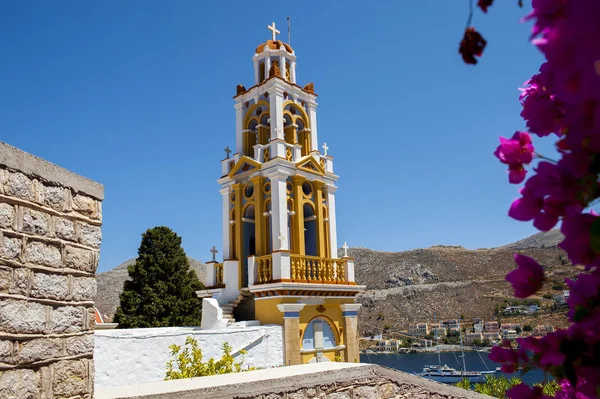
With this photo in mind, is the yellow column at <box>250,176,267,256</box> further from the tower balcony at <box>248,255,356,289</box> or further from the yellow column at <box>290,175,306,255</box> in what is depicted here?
the yellow column at <box>290,175,306,255</box>

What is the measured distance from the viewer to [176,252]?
21750 millimetres

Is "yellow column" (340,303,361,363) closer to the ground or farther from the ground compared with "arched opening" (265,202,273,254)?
closer to the ground

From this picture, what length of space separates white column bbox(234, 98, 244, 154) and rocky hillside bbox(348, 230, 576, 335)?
28.5m

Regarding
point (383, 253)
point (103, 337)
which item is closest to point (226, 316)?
point (103, 337)

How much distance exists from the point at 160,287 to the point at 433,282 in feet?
126

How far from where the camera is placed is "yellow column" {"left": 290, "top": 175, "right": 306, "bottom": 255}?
12.1 metres

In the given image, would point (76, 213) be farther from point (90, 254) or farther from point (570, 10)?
point (570, 10)

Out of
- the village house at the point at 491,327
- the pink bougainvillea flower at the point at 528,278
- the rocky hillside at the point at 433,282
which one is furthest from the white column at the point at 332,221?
the village house at the point at 491,327

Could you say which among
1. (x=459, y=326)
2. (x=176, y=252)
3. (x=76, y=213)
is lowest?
(x=459, y=326)

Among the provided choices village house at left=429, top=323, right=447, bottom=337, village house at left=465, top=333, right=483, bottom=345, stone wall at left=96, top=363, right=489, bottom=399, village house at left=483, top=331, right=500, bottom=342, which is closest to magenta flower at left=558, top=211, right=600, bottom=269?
stone wall at left=96, top=363, right=489, bottom=399

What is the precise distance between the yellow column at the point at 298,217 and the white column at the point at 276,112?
109 centimetres

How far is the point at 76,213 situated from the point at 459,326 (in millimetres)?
42280

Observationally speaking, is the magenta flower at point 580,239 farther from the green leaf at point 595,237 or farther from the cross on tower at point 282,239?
the cross on tower at point 282,239

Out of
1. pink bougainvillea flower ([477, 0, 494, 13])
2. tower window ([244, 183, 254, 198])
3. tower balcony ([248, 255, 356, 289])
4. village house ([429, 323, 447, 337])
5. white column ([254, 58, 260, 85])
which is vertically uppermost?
white column ([254, 58, 260, 85])
